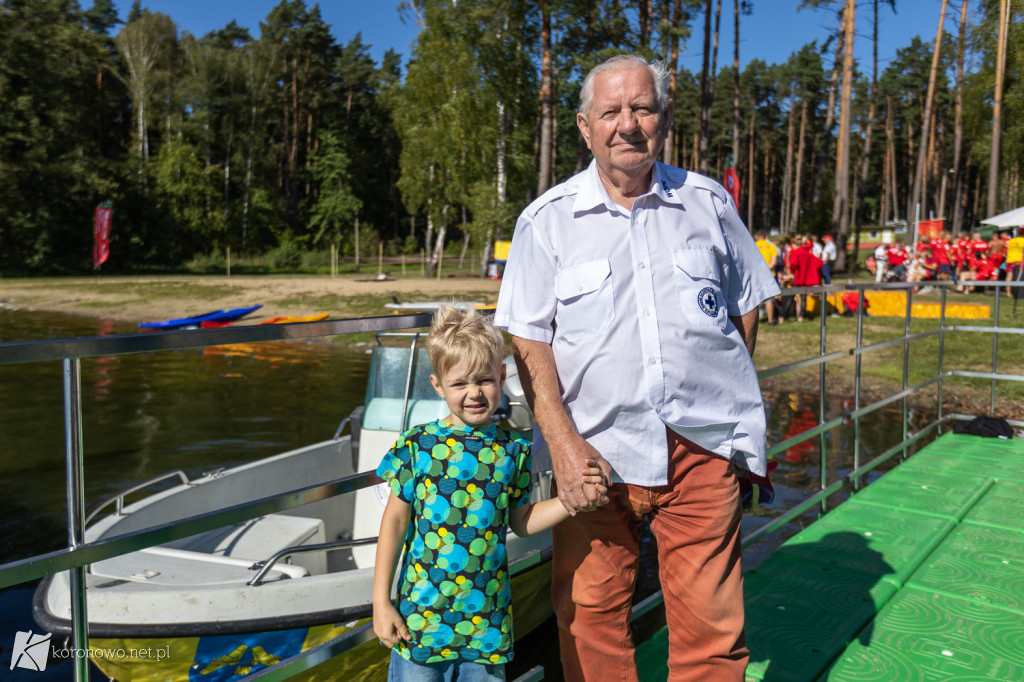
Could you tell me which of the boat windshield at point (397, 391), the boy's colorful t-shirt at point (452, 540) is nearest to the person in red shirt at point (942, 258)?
the boat windshield at point (397, 391)

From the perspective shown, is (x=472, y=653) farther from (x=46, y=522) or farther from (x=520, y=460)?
(x=46, y=522)

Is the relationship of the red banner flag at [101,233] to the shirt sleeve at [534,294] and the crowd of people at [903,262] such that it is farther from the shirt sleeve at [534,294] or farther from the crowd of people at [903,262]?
the shirt sleeve at [534,294]

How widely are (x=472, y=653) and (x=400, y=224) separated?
219 ft

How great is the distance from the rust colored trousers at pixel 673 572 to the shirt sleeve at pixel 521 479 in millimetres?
217

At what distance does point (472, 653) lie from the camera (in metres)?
2.02

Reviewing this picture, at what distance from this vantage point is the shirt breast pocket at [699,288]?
2074 mm

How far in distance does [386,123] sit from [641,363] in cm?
6479

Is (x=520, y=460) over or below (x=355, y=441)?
over

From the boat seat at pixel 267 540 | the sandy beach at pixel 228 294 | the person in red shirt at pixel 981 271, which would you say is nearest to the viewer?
the boat seat at pixel 267 540

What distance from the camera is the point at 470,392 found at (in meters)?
2.06

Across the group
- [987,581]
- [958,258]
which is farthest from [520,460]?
[958,258]

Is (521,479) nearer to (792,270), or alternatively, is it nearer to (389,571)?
(389,571)

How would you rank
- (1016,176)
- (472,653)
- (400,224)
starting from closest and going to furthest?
(472,653)
(1016,176)
(400,224)

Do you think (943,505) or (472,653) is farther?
(943,505)
